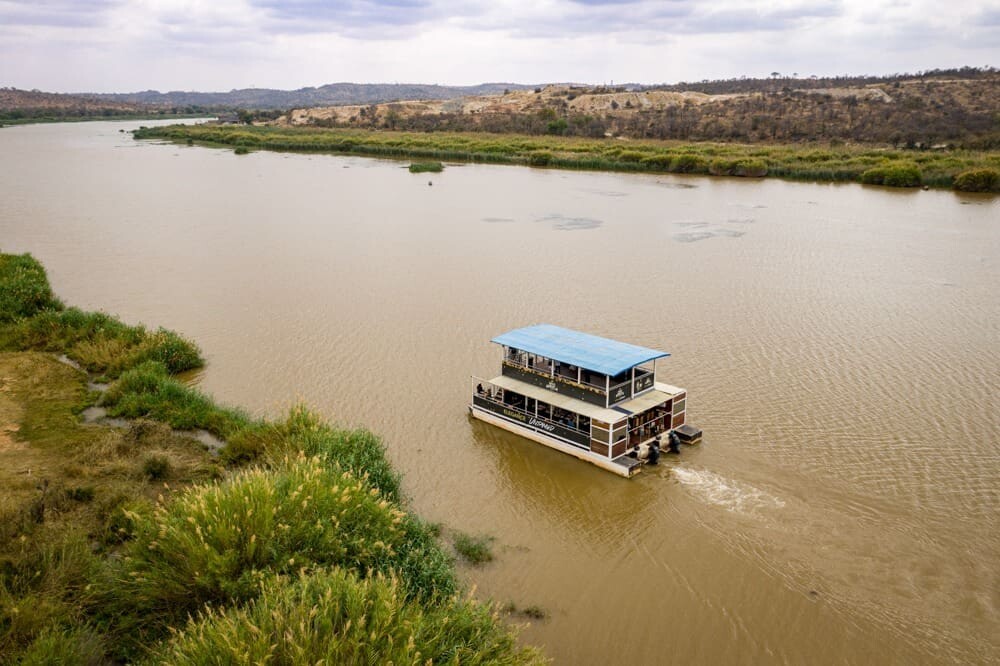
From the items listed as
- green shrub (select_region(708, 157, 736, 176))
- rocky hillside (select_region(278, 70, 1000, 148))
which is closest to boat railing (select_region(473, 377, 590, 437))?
green shrub (select_region(708, 157, 736, 176))

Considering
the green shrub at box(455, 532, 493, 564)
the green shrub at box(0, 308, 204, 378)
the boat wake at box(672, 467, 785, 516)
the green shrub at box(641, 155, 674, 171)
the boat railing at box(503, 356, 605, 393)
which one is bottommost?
the green shrub at box(455, 532, 493, 564)

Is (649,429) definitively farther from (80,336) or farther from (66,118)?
(66,118)

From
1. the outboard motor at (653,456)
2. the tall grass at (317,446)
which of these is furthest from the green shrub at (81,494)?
the outboard motor at (653,456)

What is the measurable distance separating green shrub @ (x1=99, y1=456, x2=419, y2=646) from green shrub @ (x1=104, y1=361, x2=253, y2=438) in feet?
18.3

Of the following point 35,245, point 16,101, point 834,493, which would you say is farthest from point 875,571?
point 16,101

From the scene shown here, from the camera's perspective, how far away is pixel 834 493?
1265cm

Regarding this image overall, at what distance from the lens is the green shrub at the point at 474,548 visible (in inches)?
433

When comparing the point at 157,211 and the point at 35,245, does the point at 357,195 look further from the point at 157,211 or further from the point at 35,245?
the point at 35,245

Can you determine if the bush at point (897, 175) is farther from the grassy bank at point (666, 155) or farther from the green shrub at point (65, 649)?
the green shrub at point (65, 649)

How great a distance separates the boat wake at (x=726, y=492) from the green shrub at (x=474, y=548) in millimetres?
3780

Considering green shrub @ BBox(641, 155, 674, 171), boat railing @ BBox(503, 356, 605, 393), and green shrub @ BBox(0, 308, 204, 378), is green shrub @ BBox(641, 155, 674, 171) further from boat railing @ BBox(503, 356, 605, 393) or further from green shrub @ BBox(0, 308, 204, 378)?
boat railing @ BBox(503, 356, 605, 393)

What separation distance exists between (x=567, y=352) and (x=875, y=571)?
633 cm

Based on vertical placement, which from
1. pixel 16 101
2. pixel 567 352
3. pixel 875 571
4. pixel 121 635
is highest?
pixel 16 101

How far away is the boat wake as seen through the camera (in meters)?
12.3
